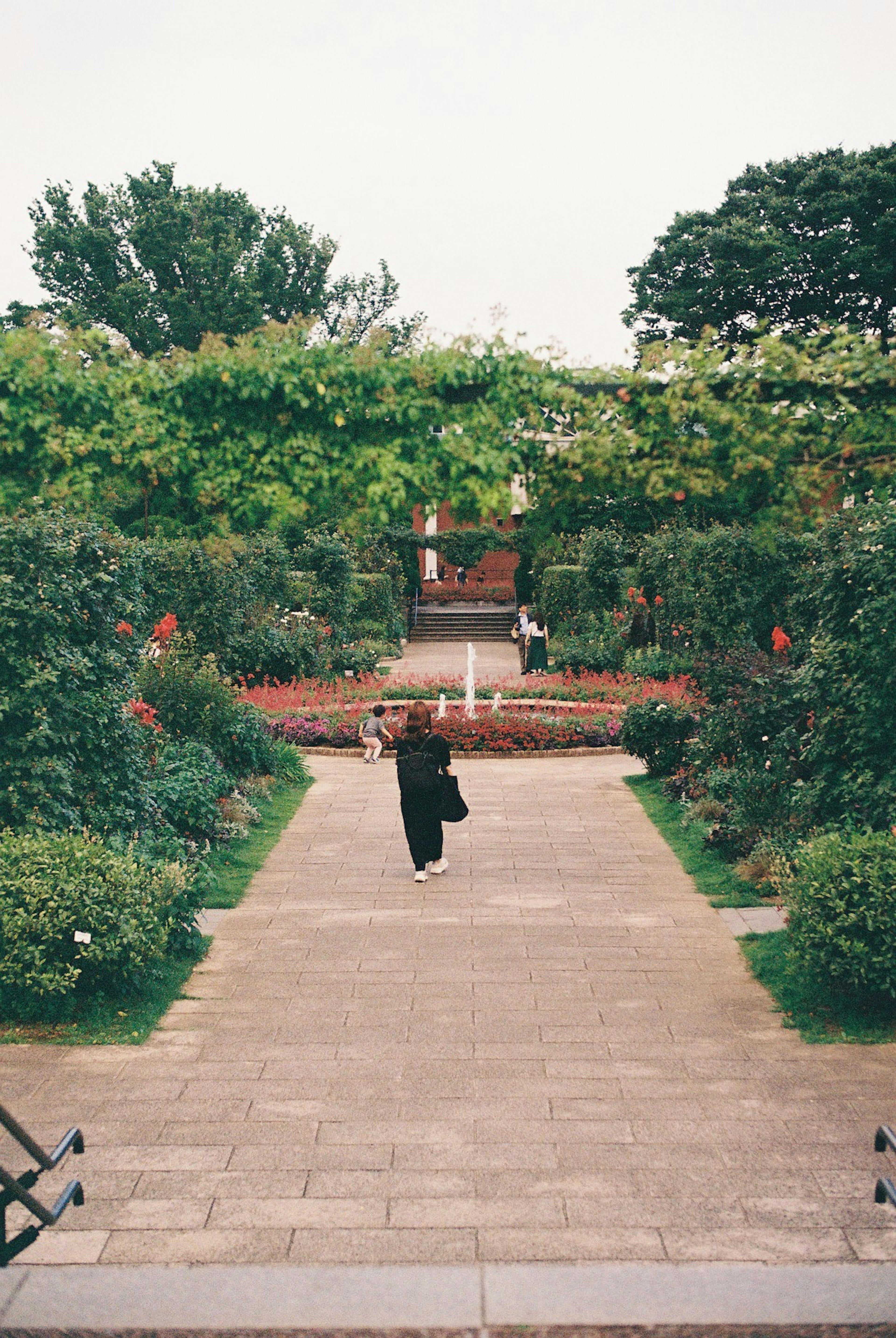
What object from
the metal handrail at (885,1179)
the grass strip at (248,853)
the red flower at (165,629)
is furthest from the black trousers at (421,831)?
the red flower at (165,629)

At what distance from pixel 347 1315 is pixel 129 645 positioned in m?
5.20

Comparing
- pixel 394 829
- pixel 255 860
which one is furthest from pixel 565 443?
pixel 394 829

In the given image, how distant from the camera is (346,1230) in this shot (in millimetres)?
4453

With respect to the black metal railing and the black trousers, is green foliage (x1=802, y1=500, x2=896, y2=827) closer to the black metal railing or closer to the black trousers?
the black trousers

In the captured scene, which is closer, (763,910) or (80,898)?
(80,898)

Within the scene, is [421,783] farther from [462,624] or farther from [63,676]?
[462,624]

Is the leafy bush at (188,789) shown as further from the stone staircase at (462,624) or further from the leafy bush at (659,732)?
the stone staircase at (462,624)

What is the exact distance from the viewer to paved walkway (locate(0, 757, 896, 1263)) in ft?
14.6

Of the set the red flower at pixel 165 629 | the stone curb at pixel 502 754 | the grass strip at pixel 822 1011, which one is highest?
the red flower at pixel 165 629

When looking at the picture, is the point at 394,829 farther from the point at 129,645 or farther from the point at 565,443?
the point at 565,443

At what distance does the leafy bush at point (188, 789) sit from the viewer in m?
9.57

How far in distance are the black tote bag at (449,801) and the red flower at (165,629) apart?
554 centimetres

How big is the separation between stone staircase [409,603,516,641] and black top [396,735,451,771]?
2413 cm

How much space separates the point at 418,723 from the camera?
9.64 meters
